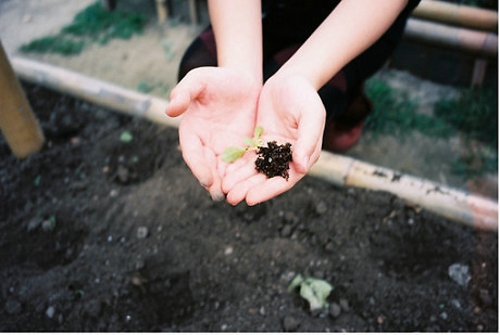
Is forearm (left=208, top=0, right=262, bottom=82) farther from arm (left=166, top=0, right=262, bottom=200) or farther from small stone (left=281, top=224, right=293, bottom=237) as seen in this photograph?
small stone (left=281, top=224, right=293, bottom=237)

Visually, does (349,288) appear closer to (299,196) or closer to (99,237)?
(299,196)

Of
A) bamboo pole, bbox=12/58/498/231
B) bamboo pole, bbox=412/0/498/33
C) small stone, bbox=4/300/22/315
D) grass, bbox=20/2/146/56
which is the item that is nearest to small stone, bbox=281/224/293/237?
bamboo pole, bbox=12/58/498/231

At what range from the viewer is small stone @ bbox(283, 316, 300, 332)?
1904mm

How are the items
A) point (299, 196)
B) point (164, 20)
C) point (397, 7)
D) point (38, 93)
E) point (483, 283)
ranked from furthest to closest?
point (164, 20), point (38, 93), point (299, 196), point (483, 283), point (397, 7)

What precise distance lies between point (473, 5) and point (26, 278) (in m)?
3.59

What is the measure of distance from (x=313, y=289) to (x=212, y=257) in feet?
1.77

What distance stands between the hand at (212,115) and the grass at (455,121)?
1.55m

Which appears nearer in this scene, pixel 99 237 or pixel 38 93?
pixel 99 237

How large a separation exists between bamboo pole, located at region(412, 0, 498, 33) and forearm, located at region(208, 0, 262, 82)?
1.82m

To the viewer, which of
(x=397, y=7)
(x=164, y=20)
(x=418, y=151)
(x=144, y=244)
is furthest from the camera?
(x=164, y=20)

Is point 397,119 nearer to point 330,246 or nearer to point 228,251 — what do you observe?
point 330,246

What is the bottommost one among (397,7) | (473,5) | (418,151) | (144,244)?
(418,151)

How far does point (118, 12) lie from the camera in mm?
4348

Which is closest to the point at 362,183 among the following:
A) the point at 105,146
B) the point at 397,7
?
the point at 397,7
